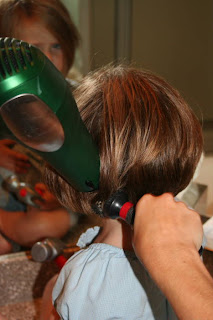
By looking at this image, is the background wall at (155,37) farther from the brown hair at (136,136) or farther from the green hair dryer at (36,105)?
the green hair dryer at (36,105)

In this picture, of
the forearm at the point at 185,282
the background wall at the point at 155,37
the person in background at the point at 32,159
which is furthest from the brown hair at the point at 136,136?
the background wall at the point at 155,37

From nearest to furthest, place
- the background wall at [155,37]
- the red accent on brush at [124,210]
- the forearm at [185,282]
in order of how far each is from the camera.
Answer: the forearm at [185,282] < the red accent on brush at [124,210] < the background wall at [155,37]

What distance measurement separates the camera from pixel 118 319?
51 cm

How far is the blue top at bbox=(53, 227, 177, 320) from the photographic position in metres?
0.51

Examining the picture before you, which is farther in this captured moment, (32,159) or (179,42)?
(179,42)

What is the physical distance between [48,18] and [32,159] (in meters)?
0.39

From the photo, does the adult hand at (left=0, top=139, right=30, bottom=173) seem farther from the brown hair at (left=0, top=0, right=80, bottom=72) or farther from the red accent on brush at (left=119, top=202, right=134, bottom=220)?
the red accent on brush at (left=119, top=202, right=134, bottom=220)

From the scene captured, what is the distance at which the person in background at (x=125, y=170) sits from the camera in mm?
503

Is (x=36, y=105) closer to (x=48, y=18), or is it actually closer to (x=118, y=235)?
(x=118, y=235)

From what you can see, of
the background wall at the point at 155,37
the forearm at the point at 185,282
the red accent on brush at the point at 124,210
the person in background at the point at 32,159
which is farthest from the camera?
the background wall at the point at 155,37

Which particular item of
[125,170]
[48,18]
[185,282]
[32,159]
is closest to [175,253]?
[185,282]

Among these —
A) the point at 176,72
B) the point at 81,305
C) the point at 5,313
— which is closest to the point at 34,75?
the point at 81,305

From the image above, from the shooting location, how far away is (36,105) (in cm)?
37

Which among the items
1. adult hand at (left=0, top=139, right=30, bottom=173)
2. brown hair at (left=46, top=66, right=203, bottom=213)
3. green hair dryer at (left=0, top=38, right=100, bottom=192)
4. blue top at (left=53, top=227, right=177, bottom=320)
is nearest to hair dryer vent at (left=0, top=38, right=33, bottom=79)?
green hair dryer at (left=0, top=38, right=100, bottom=192)
